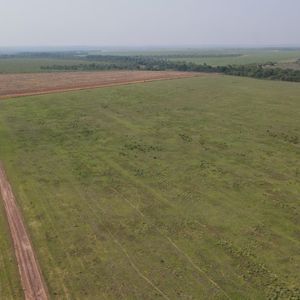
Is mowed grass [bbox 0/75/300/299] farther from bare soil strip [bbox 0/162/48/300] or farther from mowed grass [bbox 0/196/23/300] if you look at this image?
bare soil strip [bbox 0/162/48/300]

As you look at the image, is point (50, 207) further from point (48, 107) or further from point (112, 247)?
point (48, 107)

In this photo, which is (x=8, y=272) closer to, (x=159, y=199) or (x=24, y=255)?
(x=24, y=255)

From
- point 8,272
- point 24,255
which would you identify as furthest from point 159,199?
point 8,272

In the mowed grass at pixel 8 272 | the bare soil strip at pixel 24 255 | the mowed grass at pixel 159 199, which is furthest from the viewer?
the mowed grass at pixel 159 199

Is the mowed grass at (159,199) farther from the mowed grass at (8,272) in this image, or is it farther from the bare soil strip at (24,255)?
the bare soil strip at (24,255)

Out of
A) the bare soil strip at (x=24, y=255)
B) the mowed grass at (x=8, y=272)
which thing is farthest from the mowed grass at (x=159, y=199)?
the bare soil strip at (x=24, y=255)
